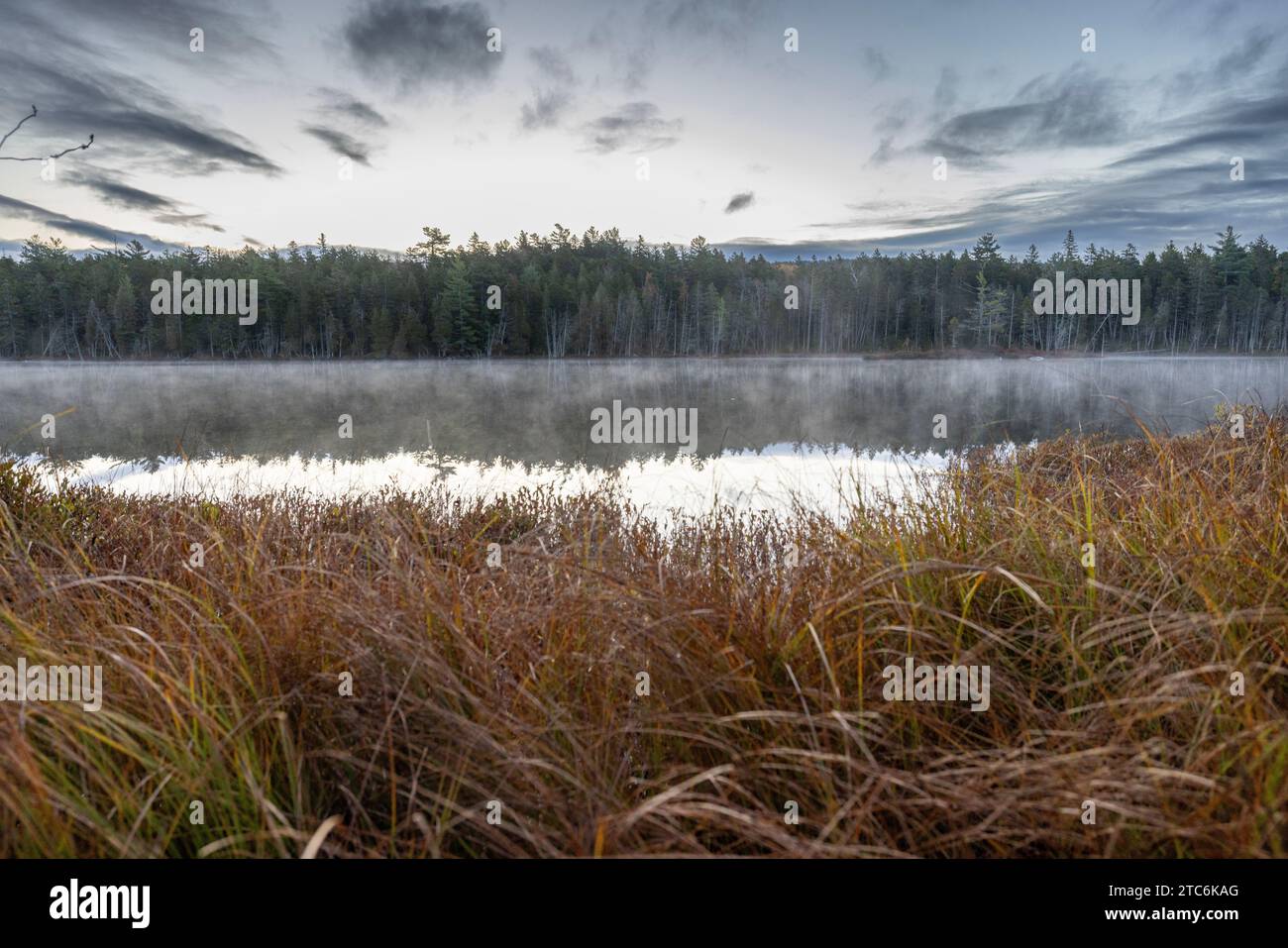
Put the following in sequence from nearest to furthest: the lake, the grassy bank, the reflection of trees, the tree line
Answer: the grassy bank → the lake → the reflection of trees → the tree line

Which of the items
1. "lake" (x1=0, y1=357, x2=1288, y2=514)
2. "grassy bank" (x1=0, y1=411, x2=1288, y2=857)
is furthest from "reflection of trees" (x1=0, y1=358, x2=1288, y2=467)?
"grassy bank" (x1=0, y1=411, x2=1288, y2=857)

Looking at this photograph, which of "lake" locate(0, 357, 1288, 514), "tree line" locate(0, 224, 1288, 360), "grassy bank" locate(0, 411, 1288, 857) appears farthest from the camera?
"tree line" locate(0, 224, 1288, 360)

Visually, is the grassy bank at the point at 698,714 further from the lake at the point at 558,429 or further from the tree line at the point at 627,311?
the tree line at the point at 627,311

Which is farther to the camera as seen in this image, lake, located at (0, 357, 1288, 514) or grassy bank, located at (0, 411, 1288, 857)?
lake, located at (0, 357, 1288, 514)

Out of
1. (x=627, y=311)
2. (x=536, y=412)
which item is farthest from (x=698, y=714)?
(x=627, y=311)

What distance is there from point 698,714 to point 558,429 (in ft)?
74.2

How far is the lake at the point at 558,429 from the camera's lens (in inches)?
440

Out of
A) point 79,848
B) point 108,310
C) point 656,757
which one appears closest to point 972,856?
point 656,757

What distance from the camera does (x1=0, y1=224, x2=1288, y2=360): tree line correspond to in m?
77.6

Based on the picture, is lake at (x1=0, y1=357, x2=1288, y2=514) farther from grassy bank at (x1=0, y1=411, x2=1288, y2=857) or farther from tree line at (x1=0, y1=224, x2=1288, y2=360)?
tree line at (x1=0, y1=224, x2=1288, y2=360)

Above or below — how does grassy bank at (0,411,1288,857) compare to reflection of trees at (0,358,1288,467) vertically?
below

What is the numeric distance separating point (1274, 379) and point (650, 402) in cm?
3080

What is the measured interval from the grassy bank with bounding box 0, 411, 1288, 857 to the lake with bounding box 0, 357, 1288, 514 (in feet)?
4.99

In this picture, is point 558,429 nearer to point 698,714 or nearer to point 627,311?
point 698,714
